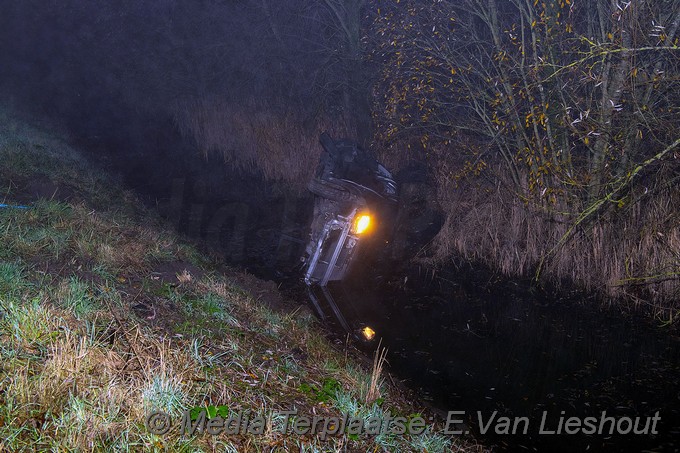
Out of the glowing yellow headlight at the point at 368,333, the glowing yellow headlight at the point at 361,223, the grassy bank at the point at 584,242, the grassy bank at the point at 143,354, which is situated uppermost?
the grassy bank at the point at 584,242

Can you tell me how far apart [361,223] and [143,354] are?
4.56 m

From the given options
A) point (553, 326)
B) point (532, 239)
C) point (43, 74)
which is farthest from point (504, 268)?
point (43, 74)

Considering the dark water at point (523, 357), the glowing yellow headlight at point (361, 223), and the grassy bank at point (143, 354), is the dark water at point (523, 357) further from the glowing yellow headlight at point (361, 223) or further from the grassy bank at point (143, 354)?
the glowing yellow headlight at point (361, 223)

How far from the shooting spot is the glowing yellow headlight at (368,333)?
630cm

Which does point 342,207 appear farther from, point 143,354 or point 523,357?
point 143,354

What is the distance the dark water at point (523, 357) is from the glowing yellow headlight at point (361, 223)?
2.69ft

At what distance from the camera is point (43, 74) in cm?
2300

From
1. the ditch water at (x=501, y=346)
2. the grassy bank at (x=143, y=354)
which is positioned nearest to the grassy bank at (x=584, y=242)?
the ditch water at (x=501, y=346)

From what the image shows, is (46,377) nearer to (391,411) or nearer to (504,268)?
(391,411)

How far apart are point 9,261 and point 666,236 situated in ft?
23.8

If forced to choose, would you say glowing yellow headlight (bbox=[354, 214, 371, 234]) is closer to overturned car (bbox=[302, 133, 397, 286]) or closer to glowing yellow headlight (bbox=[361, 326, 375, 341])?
overturned car (bbox=[302, 133, 397, 286])

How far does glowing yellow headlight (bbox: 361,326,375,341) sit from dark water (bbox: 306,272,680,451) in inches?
3.1

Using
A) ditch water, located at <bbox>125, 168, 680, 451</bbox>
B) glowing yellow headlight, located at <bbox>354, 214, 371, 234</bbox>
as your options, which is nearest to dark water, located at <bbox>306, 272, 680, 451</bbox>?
ditch water, located at <bbox>125, 168, 680, 451</bbox>

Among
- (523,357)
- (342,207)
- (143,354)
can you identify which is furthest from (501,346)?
(143,354)
